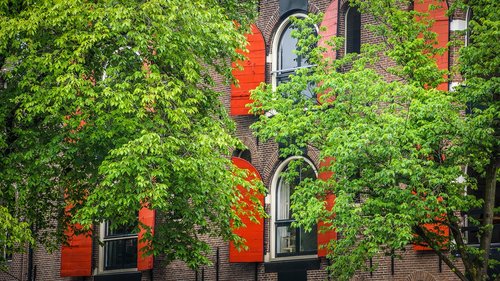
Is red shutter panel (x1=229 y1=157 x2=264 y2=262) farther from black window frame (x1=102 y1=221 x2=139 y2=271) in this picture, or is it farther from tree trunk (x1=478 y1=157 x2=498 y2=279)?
tree trunk (x1=478 y1=157 x2=498 y2=279)

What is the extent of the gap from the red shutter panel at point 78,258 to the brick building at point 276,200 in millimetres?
1176

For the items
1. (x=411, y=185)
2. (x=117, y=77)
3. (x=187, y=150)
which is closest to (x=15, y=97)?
(x=117, y=77)

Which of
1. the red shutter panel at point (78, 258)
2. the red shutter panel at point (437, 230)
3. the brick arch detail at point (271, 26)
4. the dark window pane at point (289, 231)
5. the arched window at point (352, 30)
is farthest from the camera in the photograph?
the red shutter panel at point (78, 258)

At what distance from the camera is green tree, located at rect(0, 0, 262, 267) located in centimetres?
2523

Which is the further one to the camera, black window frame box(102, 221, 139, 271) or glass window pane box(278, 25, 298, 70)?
black window frame box(102, 221, 139, 271)

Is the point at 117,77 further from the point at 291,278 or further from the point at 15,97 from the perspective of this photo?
the point at 291,278

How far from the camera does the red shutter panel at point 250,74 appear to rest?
3194cm

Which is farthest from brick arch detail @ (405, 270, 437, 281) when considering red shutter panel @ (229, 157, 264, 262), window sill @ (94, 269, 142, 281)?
window sill @ (94, 269, 142, 281)

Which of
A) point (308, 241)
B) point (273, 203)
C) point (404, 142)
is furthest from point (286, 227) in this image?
point (404, 142)

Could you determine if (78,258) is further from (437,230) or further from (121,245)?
(437,230)

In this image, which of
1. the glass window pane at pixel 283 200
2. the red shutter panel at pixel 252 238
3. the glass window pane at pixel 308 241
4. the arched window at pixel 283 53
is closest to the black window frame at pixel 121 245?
the red shutter panel at pixel 252 238

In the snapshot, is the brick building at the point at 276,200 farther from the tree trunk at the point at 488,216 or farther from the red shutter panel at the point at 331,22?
the tree trunk at the point at 488,216

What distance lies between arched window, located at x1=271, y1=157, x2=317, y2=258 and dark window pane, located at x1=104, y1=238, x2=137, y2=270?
17.4ft

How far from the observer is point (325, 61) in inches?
1021
